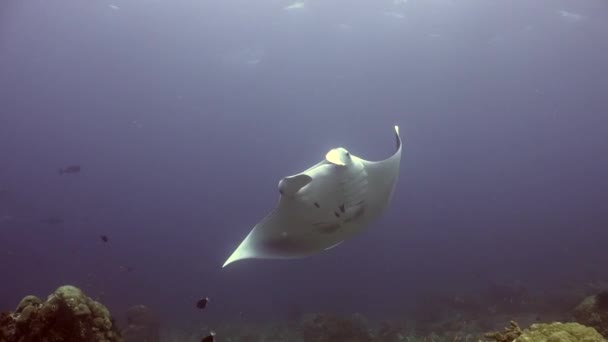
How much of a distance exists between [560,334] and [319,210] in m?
2.41

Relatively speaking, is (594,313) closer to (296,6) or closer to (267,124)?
(296,6)

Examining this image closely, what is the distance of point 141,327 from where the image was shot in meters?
13.7

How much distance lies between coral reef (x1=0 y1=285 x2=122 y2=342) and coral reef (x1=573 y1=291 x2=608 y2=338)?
9462 millimetres

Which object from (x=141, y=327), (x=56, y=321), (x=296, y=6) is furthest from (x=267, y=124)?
(x=56, y=321)

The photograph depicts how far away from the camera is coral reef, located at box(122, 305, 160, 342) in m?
13.2

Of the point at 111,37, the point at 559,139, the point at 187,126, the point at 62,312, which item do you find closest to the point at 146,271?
the point at 187,126

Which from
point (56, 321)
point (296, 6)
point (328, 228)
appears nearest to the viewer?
point (328, 228)

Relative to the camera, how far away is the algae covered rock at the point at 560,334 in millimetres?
3104

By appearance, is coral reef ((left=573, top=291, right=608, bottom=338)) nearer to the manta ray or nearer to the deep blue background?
the manta ray

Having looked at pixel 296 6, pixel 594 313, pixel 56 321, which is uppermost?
pixel 296 6

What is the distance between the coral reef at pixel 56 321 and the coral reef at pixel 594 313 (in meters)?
9.46

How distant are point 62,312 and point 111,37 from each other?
26748 millimetres

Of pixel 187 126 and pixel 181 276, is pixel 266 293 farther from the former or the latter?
pixel 187 126

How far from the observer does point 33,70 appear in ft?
101
